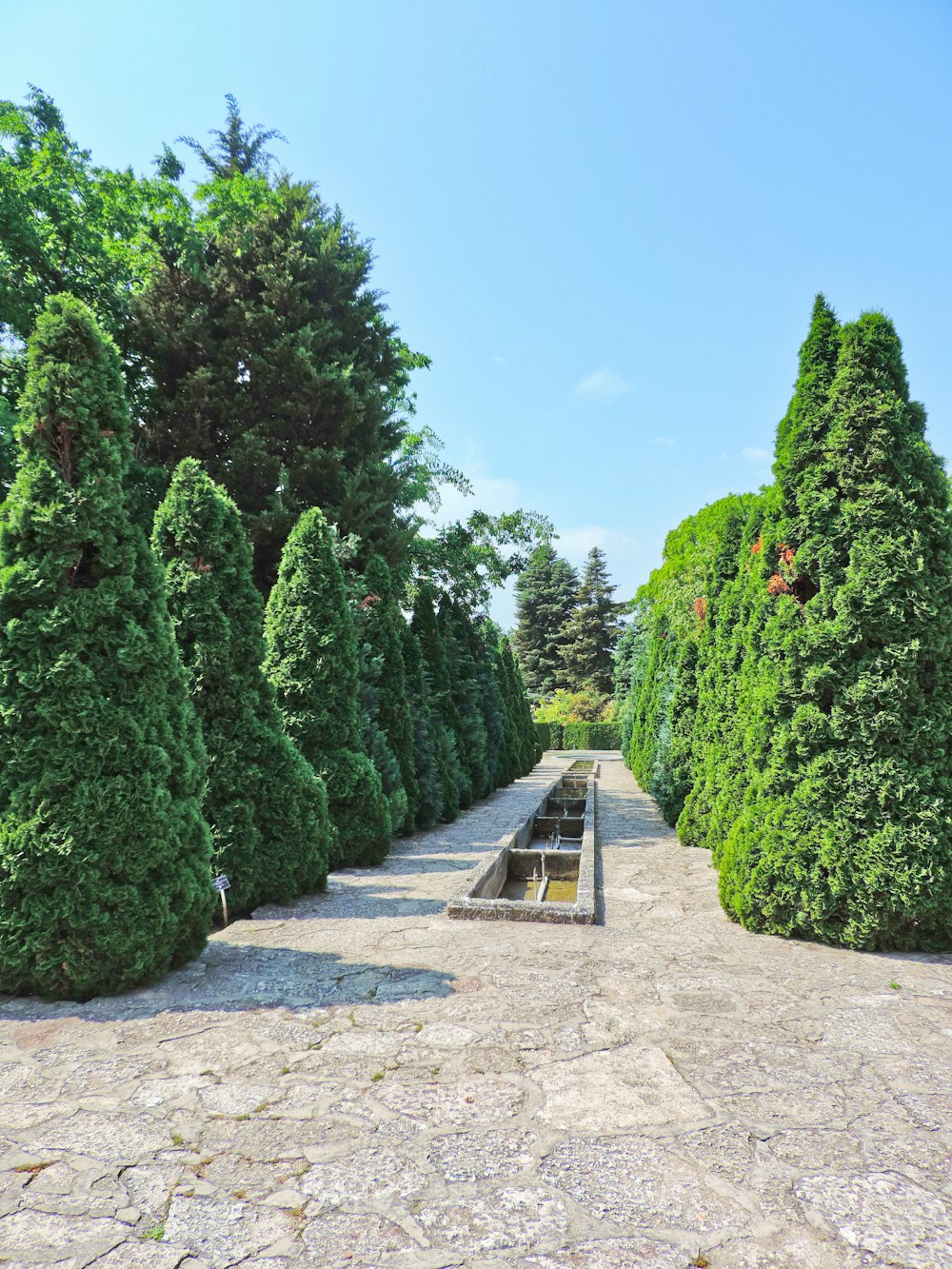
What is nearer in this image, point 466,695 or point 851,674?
point 851,674

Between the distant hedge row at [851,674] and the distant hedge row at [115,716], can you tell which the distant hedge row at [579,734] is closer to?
the distant hedge row at [115,716]

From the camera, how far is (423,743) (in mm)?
11016

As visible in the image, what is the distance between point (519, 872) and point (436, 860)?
3.46 ft

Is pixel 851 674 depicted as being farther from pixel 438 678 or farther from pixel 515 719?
pixel 515 719

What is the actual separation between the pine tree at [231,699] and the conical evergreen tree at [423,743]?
454 cm

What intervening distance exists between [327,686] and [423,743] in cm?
345

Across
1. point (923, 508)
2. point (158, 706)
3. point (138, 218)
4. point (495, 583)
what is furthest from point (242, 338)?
point (923, 508)

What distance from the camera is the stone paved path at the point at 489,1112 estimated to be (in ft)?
6.72

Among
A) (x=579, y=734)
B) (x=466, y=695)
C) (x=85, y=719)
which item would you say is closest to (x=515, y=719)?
(x=466, y=695)

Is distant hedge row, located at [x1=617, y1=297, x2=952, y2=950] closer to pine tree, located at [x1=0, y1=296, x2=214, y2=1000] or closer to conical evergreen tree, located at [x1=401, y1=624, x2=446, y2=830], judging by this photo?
pine tree, located at [x1=0, y1=296, x2=214, y2=1000]

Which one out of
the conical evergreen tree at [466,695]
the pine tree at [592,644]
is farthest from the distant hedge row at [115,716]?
the pine tree at [592,644]

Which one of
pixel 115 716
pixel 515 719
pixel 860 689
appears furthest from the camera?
pixel 515 719

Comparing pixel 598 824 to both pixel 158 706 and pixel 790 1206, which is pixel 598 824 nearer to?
pixel 158 706

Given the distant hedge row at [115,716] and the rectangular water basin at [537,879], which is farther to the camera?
the rectangular water basin at [537,879]
